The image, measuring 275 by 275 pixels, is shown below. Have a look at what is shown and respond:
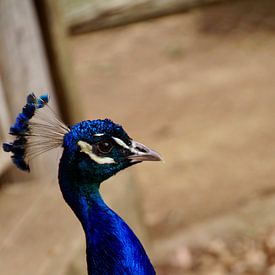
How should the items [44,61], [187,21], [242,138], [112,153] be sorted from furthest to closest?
[187,21], [242,138], [44,61], [112,153]

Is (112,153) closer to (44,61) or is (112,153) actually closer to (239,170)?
(44,61)

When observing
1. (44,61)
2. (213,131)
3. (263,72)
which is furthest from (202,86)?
(44,61)

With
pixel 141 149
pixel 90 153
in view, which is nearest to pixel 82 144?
pixel 90 153

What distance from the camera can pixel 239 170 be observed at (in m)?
4.24

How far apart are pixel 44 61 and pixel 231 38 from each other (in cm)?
400

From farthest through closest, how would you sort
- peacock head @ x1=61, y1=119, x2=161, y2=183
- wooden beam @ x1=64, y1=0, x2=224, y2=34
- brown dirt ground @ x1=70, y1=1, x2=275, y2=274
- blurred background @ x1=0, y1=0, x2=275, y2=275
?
brown dirt ground @ x1=70, y1=1, x2=275, y2=274
wooden beam @ x1=64, y1=0, x2=224, y2=34
blurred background @ x1=0, y1=0, x2=275, y2=275
peacock head @ x1=61, y1=119, x2=161, y2=183

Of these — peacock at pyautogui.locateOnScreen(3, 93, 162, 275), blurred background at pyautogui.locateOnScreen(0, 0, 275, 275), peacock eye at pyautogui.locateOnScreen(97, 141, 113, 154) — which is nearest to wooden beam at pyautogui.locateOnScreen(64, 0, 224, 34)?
blurred background at pyautogui.locateOnScreen(0, 0, 275, 275)

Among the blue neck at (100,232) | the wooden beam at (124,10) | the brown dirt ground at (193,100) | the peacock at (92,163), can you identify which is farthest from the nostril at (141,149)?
the brown dirt ground at (193,100)

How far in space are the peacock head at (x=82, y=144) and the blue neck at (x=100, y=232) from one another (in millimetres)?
32

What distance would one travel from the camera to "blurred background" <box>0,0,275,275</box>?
2805mm

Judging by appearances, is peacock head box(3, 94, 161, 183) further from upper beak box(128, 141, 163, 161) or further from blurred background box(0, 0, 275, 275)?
blurred background box(0, 0, 275, 275)

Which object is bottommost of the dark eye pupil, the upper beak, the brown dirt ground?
the brown dirt ground

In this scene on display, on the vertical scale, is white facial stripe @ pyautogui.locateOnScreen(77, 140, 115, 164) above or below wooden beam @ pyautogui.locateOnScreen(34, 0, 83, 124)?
above

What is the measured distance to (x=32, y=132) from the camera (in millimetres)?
1638
